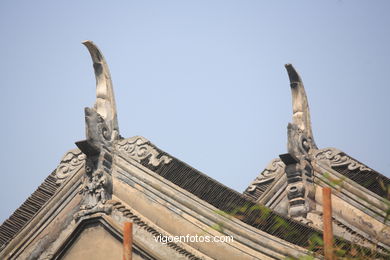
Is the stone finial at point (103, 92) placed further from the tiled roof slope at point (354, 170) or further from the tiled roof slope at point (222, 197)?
the tiled roof slope at point (354, 170)

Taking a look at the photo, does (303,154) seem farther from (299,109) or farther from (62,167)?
(62,167)

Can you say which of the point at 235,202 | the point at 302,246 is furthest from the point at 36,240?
the point at 302,246

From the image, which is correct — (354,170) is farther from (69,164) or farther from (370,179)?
(69,164)

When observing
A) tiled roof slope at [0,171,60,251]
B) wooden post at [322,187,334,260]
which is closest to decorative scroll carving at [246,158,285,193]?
tiled roof slope at [0,171,60,251]

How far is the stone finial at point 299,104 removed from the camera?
777 inches

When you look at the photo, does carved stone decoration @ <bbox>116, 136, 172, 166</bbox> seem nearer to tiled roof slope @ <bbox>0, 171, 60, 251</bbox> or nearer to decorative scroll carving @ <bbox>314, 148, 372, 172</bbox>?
tiled roof slope @ <bbox>0, 171, 60, 251</bbox>

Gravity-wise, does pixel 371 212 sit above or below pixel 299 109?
below

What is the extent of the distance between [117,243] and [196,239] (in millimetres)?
1043

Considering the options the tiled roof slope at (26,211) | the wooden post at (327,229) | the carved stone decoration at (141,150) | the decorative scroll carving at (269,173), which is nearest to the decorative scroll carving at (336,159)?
the decorative scroll carving at (269,173)

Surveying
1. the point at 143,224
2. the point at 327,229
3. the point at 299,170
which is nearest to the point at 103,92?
the point at 143,224

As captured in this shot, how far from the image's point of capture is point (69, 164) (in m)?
15.6

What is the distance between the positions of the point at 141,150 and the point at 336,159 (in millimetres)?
5349

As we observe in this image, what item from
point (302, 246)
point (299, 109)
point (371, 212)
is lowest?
point (302, 246)

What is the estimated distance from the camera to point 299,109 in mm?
19922
